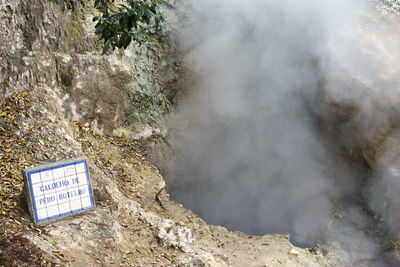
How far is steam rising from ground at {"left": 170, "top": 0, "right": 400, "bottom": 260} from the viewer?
5.71m

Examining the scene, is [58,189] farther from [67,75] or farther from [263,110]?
[263,110]

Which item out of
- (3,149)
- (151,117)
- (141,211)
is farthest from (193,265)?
(151,117)

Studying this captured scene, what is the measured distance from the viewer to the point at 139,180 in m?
4.98

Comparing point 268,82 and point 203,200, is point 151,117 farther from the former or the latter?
point 268,82

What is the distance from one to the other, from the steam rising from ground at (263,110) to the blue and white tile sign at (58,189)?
95.4 inches

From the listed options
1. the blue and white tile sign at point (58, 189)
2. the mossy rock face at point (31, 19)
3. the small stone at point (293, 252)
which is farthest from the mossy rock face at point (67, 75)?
the small stone at point (293, 252)

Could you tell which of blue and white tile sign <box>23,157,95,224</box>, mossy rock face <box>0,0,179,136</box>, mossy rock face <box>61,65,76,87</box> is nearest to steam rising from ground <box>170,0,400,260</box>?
mossy rock face <box>0,0,179,136</box>

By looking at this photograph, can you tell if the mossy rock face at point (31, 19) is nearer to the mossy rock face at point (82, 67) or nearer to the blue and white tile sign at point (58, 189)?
the mossy rock face at point (82, 67)

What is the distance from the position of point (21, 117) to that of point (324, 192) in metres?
4.30

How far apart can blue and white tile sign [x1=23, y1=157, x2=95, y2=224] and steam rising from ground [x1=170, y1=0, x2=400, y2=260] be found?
242 cm

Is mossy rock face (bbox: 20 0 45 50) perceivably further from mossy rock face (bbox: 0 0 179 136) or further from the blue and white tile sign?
the blue and white tile sign

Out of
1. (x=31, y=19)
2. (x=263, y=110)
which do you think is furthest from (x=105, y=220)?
(x=263, y=110)

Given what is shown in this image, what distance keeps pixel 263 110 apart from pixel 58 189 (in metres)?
3.90

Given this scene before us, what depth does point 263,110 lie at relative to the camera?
6.40 metres
